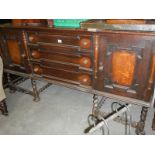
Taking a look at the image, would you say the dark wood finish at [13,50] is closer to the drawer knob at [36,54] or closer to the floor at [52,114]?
the drawer knob at [36,54]

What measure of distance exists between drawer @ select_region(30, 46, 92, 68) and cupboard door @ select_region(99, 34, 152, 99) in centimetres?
19

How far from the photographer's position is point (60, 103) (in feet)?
8.02

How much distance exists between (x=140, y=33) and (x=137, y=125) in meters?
0.99

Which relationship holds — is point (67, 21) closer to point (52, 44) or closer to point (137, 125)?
point (52, 44)

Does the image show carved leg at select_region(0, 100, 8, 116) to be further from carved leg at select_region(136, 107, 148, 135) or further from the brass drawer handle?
carved leg at select_region(136, 107, 148, 135)

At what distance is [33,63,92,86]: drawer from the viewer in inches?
73.4

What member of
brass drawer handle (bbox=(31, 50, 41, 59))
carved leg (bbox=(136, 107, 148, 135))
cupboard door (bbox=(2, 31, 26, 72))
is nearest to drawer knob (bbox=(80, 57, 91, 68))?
brass drawer handle (bbox=(31, 50, 41, 59))

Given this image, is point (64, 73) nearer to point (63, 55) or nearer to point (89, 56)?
point (63, 55)

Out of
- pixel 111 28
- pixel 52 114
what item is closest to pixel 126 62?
pixel 111 28

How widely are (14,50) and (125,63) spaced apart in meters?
1.50

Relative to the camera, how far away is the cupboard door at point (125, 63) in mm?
1387

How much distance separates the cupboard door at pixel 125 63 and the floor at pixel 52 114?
0.57 m

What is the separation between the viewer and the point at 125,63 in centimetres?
151
